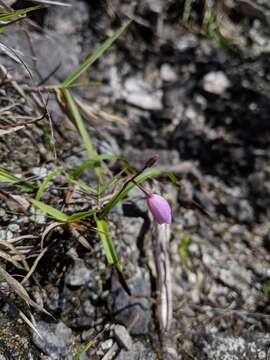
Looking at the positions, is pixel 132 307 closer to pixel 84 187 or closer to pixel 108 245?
pixel 108 245

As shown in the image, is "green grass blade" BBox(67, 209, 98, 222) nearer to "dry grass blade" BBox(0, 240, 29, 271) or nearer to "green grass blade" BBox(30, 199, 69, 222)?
"green grass blade" BBox(30, 199, 69, 222)

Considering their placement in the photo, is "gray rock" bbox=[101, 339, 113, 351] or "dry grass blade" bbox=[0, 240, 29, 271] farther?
"gray rock" bbox=[101, 339, 113, 351]

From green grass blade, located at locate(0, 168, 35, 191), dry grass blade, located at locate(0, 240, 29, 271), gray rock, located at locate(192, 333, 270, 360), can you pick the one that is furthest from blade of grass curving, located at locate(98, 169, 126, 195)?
gray rock, located at locate(192, 333, 270, 360)

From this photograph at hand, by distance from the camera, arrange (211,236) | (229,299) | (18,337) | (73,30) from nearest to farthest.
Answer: (18,337) → (229,299) → (211,236) → (73,30)

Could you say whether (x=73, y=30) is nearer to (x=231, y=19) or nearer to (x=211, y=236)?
(x=231, y=19)

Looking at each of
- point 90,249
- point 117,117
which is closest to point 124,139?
point 117,117

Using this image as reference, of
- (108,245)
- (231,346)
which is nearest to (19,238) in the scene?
(108,245)

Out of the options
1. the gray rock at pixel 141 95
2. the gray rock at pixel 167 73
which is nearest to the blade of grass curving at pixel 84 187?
the gray rock at pixel 141 95
